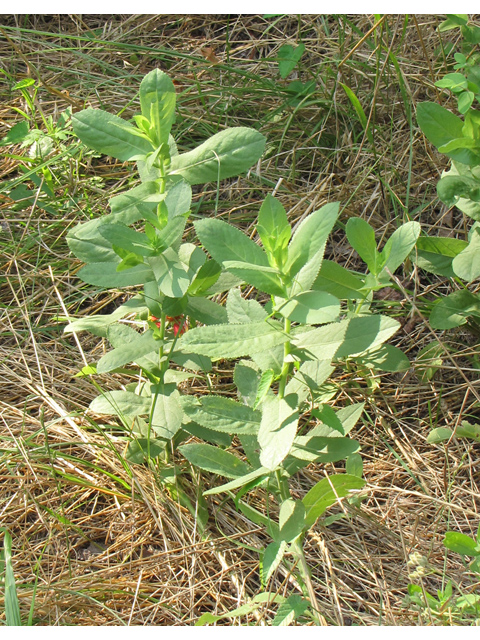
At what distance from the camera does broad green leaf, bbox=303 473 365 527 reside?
5.61 feet

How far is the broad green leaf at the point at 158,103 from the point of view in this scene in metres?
1.94

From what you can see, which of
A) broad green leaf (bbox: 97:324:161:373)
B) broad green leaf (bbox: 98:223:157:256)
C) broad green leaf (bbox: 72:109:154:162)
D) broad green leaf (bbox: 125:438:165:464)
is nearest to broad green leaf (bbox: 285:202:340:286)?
broad green leaf (bbox: 98:223:157:256)

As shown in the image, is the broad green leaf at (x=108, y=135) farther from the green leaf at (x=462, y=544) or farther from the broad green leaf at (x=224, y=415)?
the green leaf at (x=462, y=544)

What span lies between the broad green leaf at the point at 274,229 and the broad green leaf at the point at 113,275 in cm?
41

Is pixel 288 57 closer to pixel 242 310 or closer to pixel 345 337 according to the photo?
pixel 242 310

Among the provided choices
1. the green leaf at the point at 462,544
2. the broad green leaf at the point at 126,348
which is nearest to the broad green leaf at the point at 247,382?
the broad green leaf at the point at 126,348

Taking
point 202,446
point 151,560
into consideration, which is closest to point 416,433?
point 202,446

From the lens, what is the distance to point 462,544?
1738mm

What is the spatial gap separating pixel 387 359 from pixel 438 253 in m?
0.46

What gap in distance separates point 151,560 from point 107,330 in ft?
2.34

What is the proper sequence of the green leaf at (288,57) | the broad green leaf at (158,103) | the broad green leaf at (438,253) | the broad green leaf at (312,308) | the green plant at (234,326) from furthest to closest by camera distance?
the green leaf at (288,57) < the broad green leaf at (438,253) < the broad green leaf at (158,103) < the green plant at (234,326) < the broad green leaf at (312,308)

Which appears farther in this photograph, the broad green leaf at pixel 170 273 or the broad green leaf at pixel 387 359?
the broad green leaf at pixel 387 359
